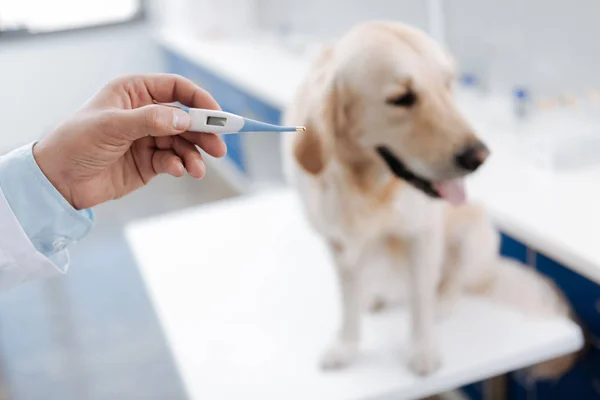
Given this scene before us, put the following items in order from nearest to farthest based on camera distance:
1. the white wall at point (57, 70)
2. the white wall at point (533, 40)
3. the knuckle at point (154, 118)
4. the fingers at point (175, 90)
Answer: the knuckle at point (154, 118) < the fingers at point (175, 90) < the white wall at point (57, 70) < the white wall at point (533, 40)

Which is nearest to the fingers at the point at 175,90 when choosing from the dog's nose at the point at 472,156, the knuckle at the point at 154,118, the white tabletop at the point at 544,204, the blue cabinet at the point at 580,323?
the knuckle at the point at 154,118

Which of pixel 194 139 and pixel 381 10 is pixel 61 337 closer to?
pixel 381 10

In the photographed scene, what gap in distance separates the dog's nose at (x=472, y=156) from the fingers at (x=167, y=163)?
0.91ft

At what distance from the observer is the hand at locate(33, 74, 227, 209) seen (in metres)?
0.56

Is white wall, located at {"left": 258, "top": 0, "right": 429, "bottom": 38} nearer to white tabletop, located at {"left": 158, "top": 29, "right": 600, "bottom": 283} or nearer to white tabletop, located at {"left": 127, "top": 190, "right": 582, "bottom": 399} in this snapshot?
white tabletop, located at {"left": 158, "top": 29, "right": 600, "bottom": 283}

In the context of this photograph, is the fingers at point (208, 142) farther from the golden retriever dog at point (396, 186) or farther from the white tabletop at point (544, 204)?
the white tabletop at point (544, 204)

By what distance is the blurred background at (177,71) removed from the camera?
1.24 meters

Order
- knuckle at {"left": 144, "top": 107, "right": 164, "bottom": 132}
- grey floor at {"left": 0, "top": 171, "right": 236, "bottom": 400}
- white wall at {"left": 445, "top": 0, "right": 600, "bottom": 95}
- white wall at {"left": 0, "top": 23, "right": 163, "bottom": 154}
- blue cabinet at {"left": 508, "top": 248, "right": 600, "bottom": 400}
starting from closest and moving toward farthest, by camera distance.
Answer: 1. knuckle at {"left": 144, "top": 107, "right": 164, "bottom": 132}
2. blue cabinet at {"left": 508, "top": 248, "right": 600, "bottom": 400}
3. white wall at {"left": 0, "top": 23, "right": 163, "bottom": 154}
4. white wall at {"left": 445, "top": 0, "right": 600, "bottom": 95}
5. grey floor at {"left": 0, "top": 171, "right": 236, "bottom": 400}

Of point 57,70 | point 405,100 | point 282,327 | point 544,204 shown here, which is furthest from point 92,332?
point 405,100

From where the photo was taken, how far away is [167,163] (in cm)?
65

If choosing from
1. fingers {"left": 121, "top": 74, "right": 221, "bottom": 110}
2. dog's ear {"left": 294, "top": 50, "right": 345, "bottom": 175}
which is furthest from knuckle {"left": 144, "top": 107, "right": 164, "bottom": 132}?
dog's ear {"left": 294, "top": 50, "right": 345, "bottom": 175}

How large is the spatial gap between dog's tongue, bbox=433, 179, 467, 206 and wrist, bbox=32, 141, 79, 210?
39cm

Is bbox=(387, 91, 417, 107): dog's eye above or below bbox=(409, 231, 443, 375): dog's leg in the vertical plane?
above

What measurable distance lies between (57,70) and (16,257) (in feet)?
5.00
